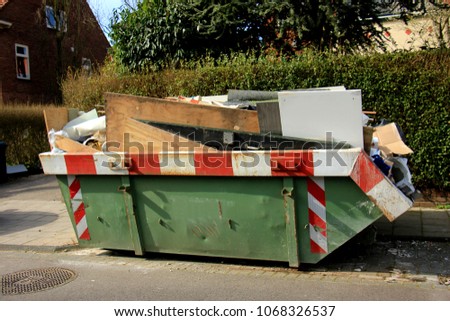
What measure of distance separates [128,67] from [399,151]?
720 cm

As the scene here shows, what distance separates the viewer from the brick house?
2069cm

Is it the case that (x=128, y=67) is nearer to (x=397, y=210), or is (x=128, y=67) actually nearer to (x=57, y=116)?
(x=57, y=116)

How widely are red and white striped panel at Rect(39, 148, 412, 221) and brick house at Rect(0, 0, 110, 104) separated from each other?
686 inches

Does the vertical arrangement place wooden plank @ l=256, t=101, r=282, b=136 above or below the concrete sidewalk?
above

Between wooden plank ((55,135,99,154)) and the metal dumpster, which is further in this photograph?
Result: wooden plank ((55,135,99,154))

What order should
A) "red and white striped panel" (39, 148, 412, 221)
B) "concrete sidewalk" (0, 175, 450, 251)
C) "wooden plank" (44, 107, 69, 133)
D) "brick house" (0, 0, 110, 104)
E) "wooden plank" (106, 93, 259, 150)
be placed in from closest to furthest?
"red and white striped panel" (39, 148, 412, 221)
"wooden plank" (106, 93, 259, 150)
"wooden plank" (44, 107, 69, 133)
"concrete sidewalk" (0, 175, 450, 251)
"brick house" (0, 0, 110, 104)

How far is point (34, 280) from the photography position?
4.80 metres

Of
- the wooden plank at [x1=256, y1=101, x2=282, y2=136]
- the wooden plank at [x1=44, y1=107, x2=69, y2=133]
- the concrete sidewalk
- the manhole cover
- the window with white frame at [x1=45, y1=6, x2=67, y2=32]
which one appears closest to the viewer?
the wooden plank at [x1=256, y1=101, x2=282, y2=136]

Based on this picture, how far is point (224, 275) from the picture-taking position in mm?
4621

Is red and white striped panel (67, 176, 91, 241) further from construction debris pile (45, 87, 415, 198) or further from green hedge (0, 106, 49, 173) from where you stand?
green hedge (0, 106, 49, 173)

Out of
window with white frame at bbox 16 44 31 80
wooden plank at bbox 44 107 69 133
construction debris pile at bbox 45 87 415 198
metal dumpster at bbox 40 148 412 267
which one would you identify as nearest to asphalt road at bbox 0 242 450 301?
metal dumpster at bbox 40 148 412 267

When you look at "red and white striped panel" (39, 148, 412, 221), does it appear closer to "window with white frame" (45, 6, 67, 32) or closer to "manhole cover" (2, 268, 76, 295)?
"manhole cover" (2, 268, 76, 295)

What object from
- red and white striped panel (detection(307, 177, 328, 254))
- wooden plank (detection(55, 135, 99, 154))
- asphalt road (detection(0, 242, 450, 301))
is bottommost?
asphalt road (detection(0, 242, 450, 301))

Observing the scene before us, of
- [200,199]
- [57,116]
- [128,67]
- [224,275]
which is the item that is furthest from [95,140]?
[128,67]
